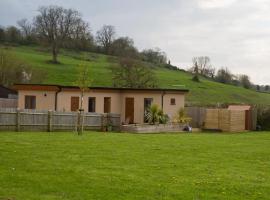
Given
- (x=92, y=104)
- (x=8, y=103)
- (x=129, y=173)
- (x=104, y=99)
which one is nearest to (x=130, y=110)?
(x=104, y=99)

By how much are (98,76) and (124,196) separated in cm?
6969

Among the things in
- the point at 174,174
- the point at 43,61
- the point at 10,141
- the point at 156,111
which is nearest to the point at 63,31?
the point at 43,61

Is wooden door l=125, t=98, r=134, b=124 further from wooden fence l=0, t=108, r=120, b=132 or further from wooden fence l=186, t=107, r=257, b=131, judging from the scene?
wooden fence l=0, t=108, r=120, b=132

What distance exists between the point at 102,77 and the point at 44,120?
50785 mm

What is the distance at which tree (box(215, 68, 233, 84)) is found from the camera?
10838cm

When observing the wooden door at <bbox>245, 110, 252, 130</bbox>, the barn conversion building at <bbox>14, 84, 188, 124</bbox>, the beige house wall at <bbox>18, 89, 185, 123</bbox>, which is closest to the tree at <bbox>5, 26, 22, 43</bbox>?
the beige house wall at <bbox>18, 89, 185, 123</bbox>

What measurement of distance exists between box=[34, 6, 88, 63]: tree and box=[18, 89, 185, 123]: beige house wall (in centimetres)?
4830

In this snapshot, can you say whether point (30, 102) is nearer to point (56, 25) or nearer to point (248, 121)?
point (248, 121)

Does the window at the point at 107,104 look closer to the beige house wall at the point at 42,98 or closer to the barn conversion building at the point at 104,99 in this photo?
the barn conversion building at the point at 104,99

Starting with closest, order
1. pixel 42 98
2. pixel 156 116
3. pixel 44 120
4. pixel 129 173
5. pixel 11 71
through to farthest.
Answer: pixel 129 173 → pixel 44 120 → pixel 42 98 → pixel 156 116 → pixel 11 71

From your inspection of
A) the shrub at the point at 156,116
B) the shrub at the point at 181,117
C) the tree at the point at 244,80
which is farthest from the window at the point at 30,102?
the tree at the point at 244,80

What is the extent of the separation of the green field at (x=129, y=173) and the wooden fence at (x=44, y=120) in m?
8.41

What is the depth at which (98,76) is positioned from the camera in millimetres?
78688

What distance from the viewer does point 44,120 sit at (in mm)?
27797
